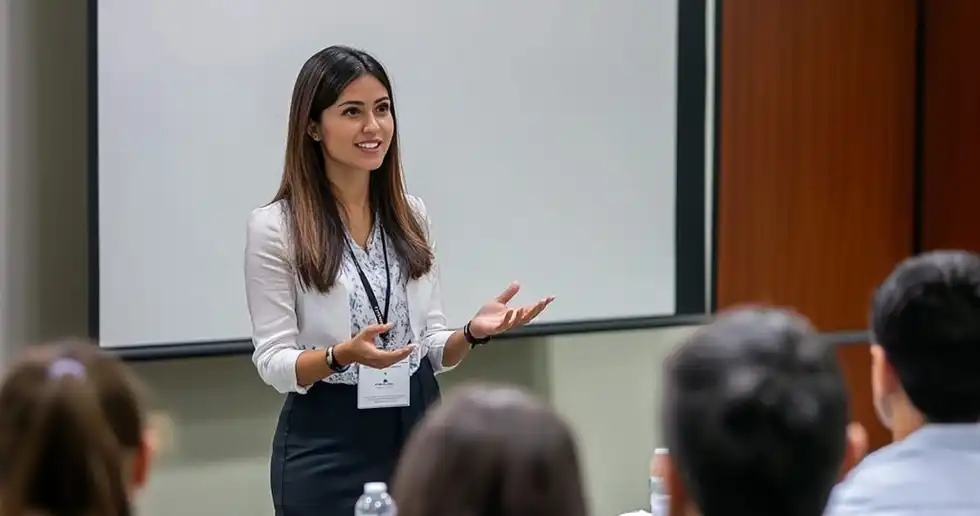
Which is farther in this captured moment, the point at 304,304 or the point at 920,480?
the point at 304,304

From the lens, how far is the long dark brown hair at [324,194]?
2430mm

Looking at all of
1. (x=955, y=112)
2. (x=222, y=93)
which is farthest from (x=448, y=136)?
(x=955, y=112)

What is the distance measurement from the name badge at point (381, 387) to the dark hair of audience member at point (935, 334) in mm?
1093

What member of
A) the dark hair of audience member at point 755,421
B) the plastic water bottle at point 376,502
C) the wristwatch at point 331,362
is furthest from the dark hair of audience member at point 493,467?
the wristwatch at point 331,362

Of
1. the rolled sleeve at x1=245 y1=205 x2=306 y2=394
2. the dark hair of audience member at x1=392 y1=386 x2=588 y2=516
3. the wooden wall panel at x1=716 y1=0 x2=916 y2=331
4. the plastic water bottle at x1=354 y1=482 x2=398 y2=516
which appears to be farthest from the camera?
the wooden wall panel at x1=716 y1=0 x2=916 y2=331

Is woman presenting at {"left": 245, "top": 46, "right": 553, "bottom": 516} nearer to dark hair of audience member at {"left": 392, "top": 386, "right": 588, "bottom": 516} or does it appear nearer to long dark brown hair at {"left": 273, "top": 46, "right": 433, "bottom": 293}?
long dark brown hair at {"left": 273, "top": 46, "right": 433, "bottom": 293}

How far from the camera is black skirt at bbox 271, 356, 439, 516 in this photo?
95.3 inches

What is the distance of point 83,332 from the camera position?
2.97m

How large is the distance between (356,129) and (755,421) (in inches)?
59.4

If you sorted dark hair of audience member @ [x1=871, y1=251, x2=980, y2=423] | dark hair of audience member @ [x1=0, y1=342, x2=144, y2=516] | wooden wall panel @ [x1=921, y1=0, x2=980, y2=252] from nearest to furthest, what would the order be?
dark hair of audience member @ [x1=0, y1=342, x2=144, y2=516] → dark hair of audience member @ [x1=871, y1=251, x2=980, y2=423] → wooden wall panel @ [x1=921, y1=0, x2=980, y2=252]

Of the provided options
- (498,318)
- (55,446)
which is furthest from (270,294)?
(55,446)

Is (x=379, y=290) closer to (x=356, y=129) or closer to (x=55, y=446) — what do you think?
(x=356, y=129)

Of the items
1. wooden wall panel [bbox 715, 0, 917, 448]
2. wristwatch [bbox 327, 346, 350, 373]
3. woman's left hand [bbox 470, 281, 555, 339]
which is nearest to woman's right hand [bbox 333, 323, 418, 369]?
wristwatch [bbox 327, 346, 350, 373]

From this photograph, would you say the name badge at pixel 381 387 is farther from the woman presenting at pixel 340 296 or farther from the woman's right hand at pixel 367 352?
the woman's right hand at pixel 367 352
